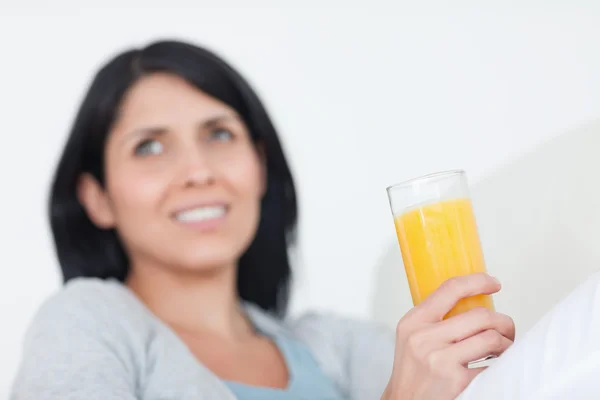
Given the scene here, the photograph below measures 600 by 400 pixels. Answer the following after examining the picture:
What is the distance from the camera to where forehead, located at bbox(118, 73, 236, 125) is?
1378mm

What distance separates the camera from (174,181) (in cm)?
135

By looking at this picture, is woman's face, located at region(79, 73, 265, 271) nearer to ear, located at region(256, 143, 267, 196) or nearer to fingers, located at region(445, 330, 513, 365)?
ear, located at region(256, 143, 267, 196)

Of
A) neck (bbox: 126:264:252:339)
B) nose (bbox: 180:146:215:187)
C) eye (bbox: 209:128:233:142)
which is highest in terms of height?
eye (bbox: 209:128:233:142)

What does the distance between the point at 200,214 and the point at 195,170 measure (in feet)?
0.29

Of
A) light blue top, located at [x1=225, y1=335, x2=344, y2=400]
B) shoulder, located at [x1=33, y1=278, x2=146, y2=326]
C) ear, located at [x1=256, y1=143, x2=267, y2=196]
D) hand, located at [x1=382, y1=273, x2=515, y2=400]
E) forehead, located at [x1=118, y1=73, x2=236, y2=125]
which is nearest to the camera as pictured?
hand, located at [x1=382, y1=273, x2=515, y2=400]

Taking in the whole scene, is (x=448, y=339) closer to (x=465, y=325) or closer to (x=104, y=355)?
(x=465, y=325)

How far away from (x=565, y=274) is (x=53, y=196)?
1002 mm

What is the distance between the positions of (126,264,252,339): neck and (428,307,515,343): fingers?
0.73 metres

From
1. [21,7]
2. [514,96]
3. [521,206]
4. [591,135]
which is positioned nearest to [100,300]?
[521,206]

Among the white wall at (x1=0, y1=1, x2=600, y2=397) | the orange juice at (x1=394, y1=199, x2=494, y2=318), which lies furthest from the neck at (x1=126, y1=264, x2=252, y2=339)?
the orange juice at (x1=394, y1=199, x2=494, y2=318)

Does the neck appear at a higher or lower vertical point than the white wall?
lower

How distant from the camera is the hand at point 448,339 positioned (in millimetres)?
806

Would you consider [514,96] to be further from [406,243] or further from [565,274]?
[406,243]

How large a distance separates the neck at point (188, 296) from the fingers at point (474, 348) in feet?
2.43
